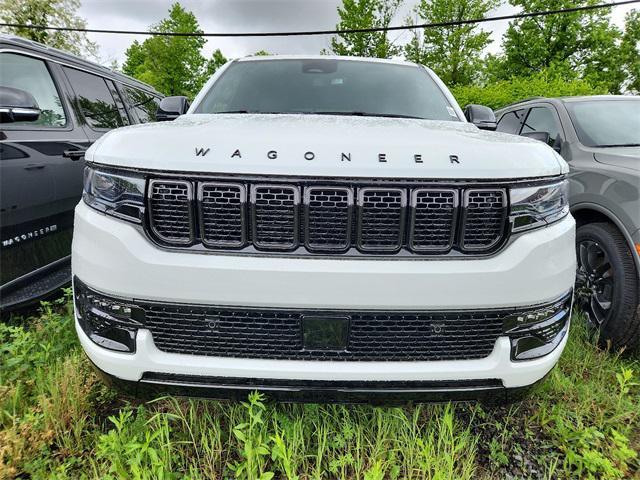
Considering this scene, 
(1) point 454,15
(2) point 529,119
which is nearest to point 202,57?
(1) point 454,15

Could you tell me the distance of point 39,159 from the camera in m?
2.82

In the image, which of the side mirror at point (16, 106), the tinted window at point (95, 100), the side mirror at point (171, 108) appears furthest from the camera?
the tinted window at point (95, 100)

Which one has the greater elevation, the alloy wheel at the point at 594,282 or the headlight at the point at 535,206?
the headlight at the point at 535,206

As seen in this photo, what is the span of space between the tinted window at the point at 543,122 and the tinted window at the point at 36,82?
13.8 feet

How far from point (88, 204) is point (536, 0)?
2650 cm

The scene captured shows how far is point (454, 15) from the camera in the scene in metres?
21.8

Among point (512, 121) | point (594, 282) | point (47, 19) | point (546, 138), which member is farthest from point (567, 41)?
point (47, 19)

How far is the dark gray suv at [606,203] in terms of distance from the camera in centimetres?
257

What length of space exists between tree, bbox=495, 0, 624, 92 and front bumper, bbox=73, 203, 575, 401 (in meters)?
23.8

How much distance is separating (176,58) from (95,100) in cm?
2746

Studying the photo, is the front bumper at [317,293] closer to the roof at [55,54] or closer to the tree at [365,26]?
the roof at [55,54]

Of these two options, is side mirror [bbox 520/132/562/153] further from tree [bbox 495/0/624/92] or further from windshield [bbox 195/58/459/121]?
tree [bbox 495/0/624/92]

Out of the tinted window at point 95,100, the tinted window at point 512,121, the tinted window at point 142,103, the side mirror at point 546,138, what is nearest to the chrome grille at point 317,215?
the side mirror at point 546,138

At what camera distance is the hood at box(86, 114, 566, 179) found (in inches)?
58.0
